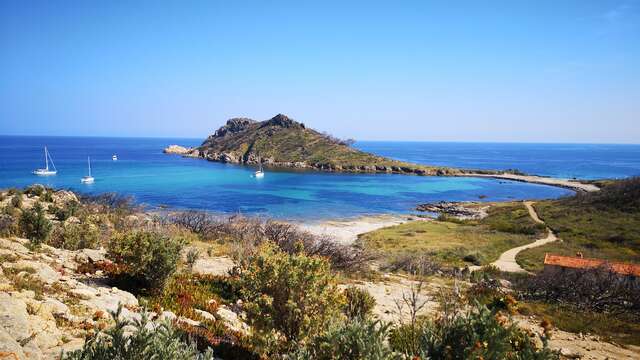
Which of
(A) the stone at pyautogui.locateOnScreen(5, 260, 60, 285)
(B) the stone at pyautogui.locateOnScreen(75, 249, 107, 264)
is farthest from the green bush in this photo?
(B) the stone at pyautogui.locateOnScreen(75, 249, 107, 264)

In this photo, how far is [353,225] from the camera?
171ft

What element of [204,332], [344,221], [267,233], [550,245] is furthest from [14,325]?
[344,221]

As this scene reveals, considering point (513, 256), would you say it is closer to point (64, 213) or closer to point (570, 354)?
point (570, 354)

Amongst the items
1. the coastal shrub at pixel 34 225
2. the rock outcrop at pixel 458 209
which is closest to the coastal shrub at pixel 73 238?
the coastal shrub at pixel 34 225

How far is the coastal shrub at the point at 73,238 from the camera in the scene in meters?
15.3

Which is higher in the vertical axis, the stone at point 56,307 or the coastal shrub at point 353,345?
the coastal shrub at point 353,345

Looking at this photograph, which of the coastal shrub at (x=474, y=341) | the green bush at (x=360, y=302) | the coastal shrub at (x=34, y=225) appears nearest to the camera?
the coastal shrub at (x=474, y=341)

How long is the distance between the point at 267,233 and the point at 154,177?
264 ft

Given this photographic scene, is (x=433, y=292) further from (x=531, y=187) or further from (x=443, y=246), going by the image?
(x=531, y=187)

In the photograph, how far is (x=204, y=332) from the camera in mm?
8219

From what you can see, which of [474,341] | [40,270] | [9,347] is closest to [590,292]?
[474,341]

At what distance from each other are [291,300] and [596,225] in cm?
5430

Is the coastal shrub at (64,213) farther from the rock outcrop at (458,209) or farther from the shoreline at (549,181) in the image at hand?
the shoreline at (549,181)

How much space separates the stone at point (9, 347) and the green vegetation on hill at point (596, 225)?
103ft
